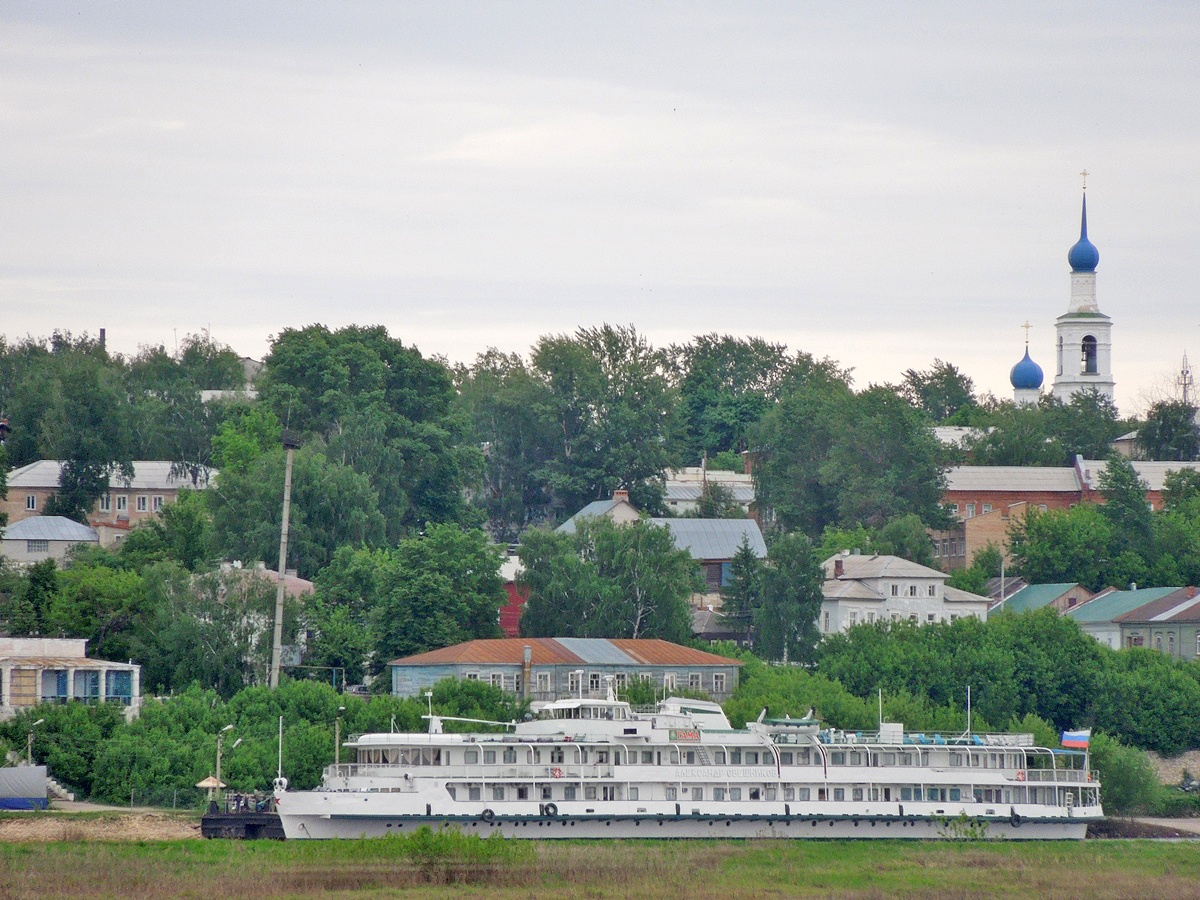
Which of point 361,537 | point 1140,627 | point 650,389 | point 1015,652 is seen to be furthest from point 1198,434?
point 361,537

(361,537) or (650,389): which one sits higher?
(650,389)

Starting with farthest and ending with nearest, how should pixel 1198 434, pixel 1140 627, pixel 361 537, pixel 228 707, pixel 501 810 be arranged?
pixel 1198 434 → pixel 1140 627 → pixel 361 537 → pixel 228 707 → pixel 501 810

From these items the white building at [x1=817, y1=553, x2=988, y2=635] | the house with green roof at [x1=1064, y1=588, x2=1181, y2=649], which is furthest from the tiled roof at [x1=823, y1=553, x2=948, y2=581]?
the house with green roof at [x1=1064, y1=588, x2=1181, y2=649]

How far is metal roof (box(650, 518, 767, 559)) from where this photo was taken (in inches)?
4897

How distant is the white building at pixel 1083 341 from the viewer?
7047 inches

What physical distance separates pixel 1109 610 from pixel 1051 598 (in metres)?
4.37

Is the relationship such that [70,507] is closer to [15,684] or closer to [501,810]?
[15,684]

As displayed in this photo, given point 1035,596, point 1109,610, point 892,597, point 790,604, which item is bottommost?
point 790,604

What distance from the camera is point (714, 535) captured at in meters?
126

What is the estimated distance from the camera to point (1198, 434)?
157000 mm

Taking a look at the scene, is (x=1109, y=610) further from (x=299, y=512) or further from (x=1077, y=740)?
(x=299, y=512)

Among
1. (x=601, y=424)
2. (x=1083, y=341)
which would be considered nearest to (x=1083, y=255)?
(x=1083, y=341)

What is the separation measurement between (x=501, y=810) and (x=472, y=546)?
28.0 metres

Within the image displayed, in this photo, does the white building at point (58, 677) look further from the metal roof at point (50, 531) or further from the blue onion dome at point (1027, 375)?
the blue onion dome at point (1027, 375)
